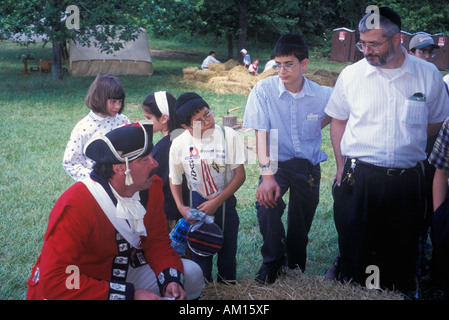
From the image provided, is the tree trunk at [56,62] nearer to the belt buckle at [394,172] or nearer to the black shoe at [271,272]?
the black shoe at [271,272]

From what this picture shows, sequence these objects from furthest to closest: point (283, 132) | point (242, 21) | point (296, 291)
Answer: point (242, 21) < point (283, 132) < point (296, 291)

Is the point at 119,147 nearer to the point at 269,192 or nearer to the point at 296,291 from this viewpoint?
the point at 269,192

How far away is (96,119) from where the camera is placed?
4.27m

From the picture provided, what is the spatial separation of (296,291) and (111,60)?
1989 centimetres

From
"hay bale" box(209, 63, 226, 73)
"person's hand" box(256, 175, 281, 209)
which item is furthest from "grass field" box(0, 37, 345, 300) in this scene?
"hay bale" box(209, 63, 226, 73)

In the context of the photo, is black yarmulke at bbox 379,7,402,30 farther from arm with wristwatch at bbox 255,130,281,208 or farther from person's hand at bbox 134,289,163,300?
person's hand at bbox 134,289,163,300

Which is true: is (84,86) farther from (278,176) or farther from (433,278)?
(433,278)

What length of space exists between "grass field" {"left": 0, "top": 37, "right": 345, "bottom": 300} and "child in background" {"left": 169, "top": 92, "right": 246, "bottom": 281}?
0.75m

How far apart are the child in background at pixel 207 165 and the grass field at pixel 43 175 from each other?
29.4 inches

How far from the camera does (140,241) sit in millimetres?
3096

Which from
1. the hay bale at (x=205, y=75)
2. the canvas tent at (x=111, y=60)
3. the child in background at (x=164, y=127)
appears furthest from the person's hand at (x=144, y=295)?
the canvas tent at (x=111, y=60)

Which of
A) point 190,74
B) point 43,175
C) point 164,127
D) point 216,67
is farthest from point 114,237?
point 216,67
